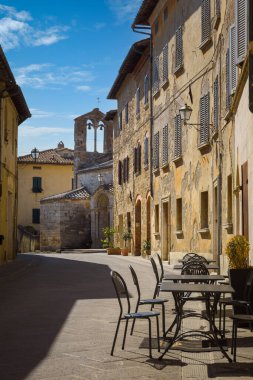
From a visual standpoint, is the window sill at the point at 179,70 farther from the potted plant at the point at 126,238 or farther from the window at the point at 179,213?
the potted plant at the point at 126,238

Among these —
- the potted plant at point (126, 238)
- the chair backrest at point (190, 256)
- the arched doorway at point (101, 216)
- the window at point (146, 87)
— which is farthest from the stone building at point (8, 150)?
the arched doorway at point (101, 216)

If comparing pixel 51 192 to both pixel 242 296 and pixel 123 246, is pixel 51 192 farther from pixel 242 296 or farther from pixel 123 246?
pixel 242 296

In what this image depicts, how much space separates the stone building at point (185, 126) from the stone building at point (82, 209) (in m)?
13.2

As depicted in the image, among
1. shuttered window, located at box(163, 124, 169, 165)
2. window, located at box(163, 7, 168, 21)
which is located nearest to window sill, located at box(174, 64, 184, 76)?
shuttered window, located at box(163, 124, 169, 165)

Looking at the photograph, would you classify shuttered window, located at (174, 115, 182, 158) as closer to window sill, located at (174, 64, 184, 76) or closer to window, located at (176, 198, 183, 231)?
window sill, located at (174, 64, 184, 76)

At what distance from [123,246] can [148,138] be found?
8656mm

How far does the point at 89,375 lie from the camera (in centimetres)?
551

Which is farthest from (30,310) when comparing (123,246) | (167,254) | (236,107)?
(123,246)

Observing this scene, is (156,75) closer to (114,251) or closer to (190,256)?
(114,251)

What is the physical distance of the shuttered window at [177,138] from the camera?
68.5 feet

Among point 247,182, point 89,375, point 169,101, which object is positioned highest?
point 169,101

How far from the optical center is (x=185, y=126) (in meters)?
20.2

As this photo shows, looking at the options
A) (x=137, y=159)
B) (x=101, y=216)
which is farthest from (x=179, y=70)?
(x=101, y=216)

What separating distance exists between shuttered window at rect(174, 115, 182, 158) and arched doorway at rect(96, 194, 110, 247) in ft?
76.2
